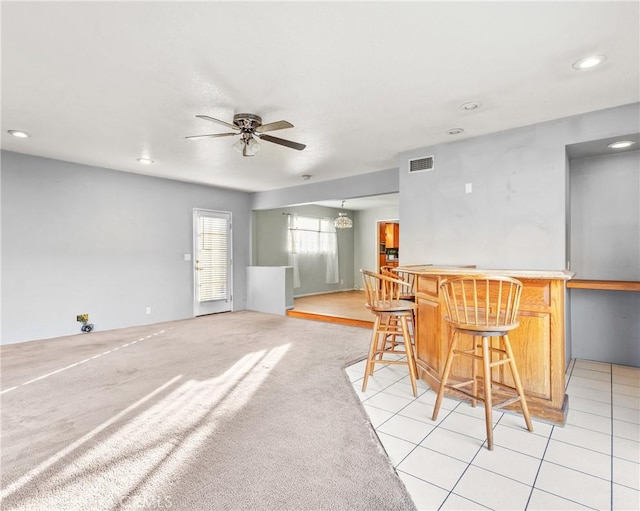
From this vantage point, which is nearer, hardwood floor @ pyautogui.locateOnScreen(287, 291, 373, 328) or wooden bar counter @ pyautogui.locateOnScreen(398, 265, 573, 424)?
wooden bar counter @ pyautogui.locateOnScreen(398, 265, 573, 424)

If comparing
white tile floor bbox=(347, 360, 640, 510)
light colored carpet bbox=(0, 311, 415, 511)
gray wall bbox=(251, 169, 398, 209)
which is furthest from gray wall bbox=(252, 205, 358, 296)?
white tile floor bbox=(347, 360, 640, 510)

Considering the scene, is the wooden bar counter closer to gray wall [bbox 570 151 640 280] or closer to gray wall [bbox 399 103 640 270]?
gray wall [bbox 399 103 640 270]

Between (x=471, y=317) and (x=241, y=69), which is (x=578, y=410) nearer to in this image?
(x=471, y=317)

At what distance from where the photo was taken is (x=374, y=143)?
4262 mm

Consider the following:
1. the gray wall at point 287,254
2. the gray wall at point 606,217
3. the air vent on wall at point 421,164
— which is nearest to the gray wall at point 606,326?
the gray wall at point 606,217

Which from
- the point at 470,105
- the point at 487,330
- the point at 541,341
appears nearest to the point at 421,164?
the point at 470,105

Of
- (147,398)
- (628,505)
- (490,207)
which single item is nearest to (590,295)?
(490,207)

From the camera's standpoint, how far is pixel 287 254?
895cm

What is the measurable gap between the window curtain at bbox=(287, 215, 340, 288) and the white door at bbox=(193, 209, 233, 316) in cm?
216

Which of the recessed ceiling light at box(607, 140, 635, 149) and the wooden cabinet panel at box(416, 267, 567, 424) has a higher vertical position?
the recessed ceiling light at box(607, 140, 635, 149)

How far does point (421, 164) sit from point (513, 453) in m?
3.37

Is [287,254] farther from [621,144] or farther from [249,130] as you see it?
[621,144]

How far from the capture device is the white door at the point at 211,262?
6.67 metres

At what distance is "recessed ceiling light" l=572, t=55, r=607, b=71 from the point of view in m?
2.43
